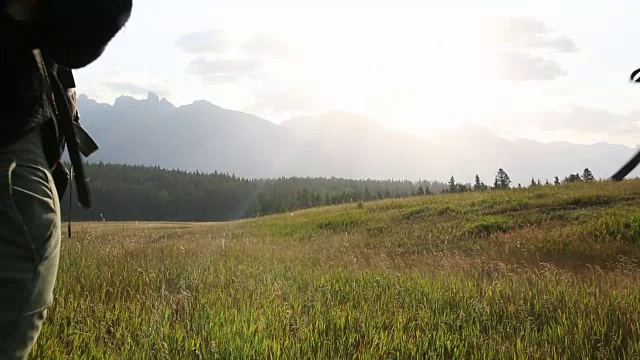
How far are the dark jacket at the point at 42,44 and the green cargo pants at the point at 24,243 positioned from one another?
66 mm

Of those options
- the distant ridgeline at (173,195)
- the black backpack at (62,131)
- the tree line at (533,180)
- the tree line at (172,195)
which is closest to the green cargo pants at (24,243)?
the black backpack at (62,131)

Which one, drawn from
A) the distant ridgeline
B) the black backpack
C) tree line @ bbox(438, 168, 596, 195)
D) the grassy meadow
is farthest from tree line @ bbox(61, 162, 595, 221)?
the black backpack

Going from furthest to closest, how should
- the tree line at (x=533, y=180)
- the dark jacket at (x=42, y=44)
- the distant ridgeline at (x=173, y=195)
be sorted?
the distant ridgeline at (x=173, y=195) → the tree line at (x=533, y=180) → the dark jacket at (x=42, y=44)

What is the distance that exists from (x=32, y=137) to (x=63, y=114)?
26cm

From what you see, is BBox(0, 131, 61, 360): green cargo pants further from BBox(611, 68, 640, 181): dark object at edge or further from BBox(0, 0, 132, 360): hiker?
BBox(611, 68, 640, 181): dark object at edge

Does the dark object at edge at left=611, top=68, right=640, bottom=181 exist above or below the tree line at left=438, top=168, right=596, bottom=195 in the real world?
below

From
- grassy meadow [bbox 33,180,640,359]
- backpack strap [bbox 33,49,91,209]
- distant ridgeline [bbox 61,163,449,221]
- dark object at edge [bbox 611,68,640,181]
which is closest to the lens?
dark object at edge [bbox 611,68,640,181]

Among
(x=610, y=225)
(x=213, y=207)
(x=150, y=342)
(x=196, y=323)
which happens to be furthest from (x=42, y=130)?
(x=213, y=207)

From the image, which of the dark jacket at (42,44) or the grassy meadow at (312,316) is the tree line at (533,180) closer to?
the grassy meadow at (312,316)

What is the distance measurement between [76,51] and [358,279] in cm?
462

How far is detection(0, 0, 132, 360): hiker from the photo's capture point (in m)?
1.30

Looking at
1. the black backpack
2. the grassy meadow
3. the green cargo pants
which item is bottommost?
the grassy meadow

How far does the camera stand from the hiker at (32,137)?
1302 mm

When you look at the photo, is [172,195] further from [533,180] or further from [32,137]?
[32,137]
